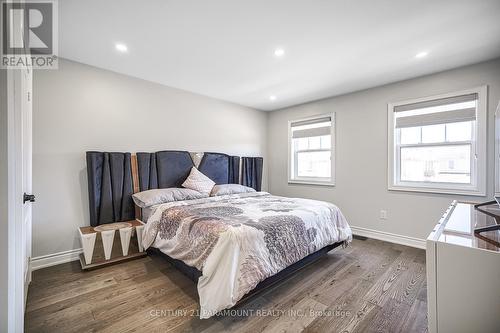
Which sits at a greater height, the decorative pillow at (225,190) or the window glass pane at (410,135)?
the window glass pane at (410,135)

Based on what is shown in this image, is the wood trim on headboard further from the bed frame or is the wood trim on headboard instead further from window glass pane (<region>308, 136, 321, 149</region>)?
window glass pane (<region>308, 136, 321, 149</region>)

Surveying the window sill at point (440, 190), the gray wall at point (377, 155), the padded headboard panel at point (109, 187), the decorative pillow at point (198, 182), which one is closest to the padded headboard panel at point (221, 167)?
the decorative pillow at point (198, 182)

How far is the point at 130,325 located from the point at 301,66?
124 inches

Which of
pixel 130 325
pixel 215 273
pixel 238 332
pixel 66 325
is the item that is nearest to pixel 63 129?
pixel 66 325

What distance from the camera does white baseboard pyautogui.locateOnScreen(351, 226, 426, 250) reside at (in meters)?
3.09

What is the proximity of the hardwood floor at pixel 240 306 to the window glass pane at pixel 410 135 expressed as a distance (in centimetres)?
171

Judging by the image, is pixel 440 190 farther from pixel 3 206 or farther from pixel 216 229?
pixel 3 206

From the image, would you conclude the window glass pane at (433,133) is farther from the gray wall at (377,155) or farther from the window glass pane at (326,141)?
the window glass pane at (326,141)

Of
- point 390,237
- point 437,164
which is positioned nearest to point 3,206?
point 390,237

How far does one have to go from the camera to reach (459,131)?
2.89 metres

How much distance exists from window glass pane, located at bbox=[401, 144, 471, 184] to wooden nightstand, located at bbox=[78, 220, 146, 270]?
153 inches

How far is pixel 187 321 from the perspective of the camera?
1.64 metres

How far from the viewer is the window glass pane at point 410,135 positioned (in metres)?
3.23

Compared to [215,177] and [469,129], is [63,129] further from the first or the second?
[469,129]
